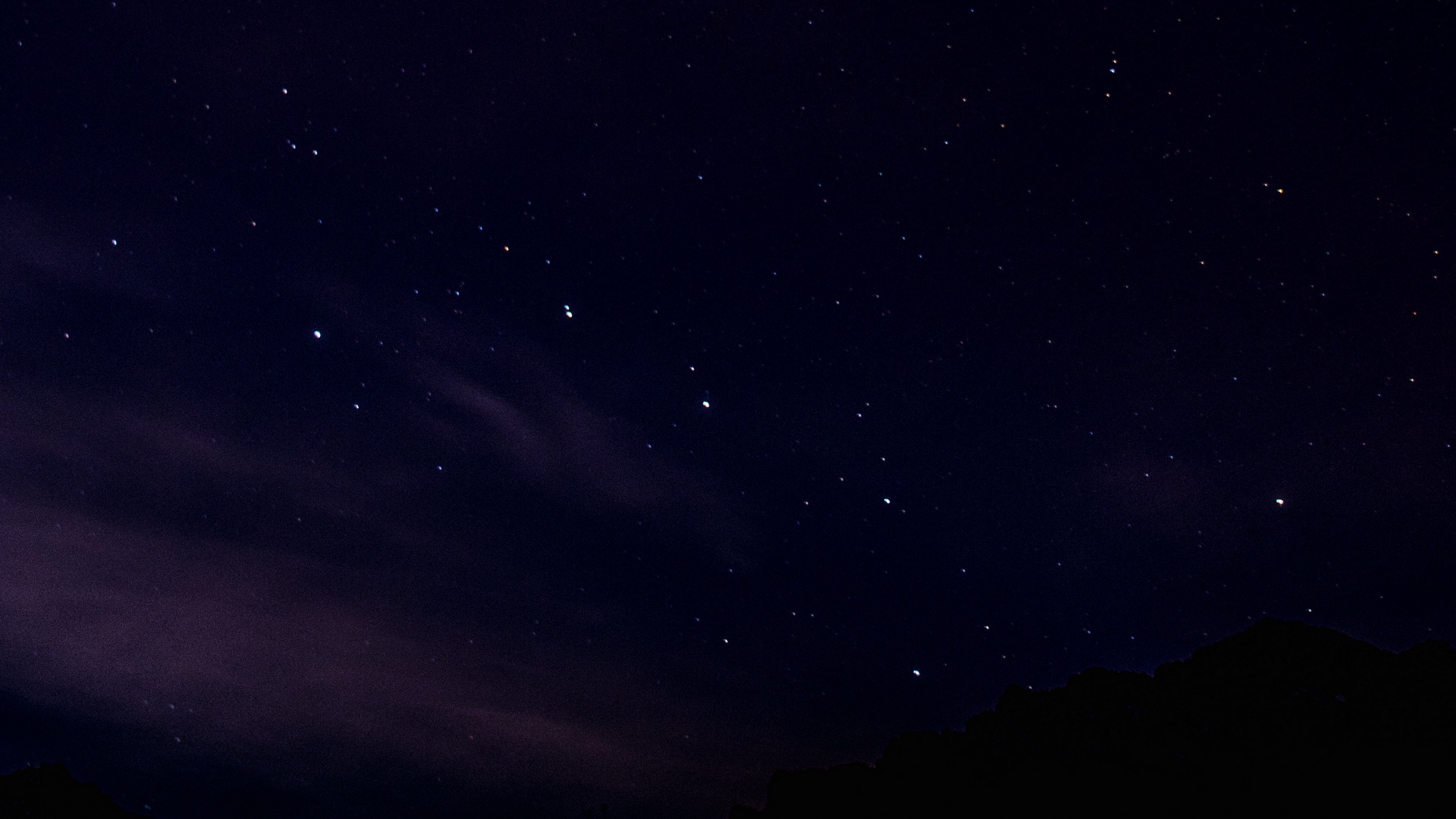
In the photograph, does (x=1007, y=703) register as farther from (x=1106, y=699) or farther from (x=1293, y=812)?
(x=1293, y=812)

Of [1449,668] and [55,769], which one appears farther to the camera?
[55,769]

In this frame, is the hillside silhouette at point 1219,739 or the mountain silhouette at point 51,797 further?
the mountain silhouette at point 51,797

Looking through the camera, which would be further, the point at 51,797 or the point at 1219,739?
the point at 51,797

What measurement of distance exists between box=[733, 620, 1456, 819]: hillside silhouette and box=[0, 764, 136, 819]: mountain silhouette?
109 meters

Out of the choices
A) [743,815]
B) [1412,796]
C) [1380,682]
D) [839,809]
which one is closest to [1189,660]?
[1380,682]

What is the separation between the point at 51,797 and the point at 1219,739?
133m

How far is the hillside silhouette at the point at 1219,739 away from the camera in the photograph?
32.2 m

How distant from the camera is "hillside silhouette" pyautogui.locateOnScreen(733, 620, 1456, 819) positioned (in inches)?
1268

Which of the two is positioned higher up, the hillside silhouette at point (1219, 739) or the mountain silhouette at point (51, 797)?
the hillside silhouette at point (1219, 739)

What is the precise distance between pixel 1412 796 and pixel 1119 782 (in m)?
9.24

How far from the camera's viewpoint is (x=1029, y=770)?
38750 mm

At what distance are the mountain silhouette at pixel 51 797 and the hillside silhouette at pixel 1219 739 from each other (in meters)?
109

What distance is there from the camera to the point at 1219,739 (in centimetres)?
3647

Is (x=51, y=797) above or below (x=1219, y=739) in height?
below
